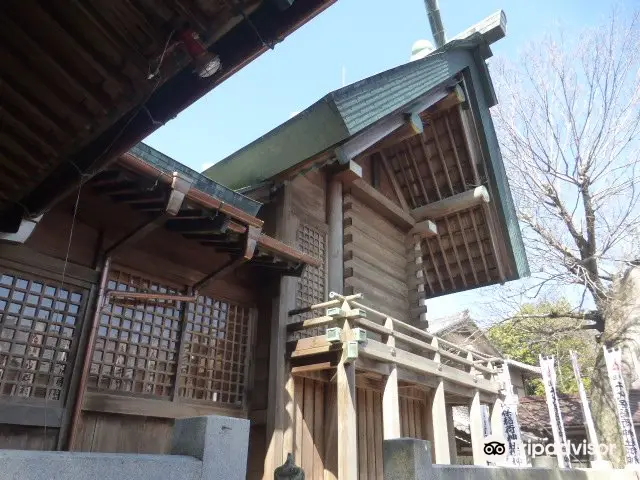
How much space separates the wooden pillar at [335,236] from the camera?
27.7ft

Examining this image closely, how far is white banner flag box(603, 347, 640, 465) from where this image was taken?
500 inches

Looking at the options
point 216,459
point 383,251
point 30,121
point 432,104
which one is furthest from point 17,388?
point 432,104

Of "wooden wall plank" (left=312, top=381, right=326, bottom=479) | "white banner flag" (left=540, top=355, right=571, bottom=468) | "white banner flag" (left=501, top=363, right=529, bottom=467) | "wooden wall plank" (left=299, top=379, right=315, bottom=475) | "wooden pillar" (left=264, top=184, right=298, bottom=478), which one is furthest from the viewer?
"white banner flag" (left=540, top=355, right=571, bottom=468)

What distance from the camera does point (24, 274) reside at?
189 inches

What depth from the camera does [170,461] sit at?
2.96m

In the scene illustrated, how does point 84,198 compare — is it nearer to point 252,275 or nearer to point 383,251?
point 252,275

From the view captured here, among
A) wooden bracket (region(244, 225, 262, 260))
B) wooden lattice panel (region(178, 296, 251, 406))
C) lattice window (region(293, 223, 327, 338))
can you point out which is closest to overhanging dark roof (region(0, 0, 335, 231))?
wooden bracket (region(244, 225, 262, 260))

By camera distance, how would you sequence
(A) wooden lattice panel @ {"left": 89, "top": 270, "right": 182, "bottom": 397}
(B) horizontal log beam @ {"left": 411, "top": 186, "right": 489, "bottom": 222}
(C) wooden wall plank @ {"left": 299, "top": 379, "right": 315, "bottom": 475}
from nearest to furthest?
(A) wooden lattice panel @ {"left": 89, "top": 270, "right": 182, "bottom": 397} → (C) wooden wall plank @ {"left": 299, "top": 379, "right": 315, "bottom": 475} → (B) horizontal log beam @ {"left": 411, "top": 186, "right": 489, "bottom": 222}

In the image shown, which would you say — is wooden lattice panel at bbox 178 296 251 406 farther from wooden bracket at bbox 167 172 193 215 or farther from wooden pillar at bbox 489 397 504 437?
wooden pillar at bbox 489 397 504 437

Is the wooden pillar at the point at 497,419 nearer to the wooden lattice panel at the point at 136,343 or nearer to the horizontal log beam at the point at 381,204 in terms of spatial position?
the horizontal log beam at the point at 381,204

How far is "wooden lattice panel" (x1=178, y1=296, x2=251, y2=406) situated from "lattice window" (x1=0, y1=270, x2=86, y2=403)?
58.4 inches

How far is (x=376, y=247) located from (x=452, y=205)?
7.12ft

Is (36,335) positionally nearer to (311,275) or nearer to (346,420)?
(346,420)

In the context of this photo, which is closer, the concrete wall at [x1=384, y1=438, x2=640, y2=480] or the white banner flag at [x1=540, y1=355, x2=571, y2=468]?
the concrete wall at [x1=384, y1=438, x2=640, y2=480]
